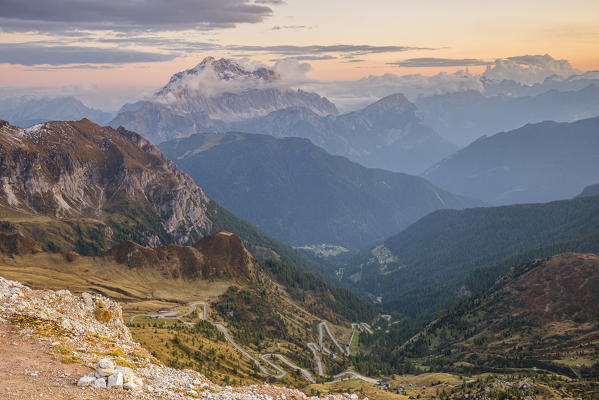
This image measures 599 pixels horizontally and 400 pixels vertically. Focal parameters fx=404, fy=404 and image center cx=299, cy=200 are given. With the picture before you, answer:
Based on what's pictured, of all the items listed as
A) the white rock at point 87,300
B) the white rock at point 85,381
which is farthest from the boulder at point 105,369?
the white rock at point 87,300

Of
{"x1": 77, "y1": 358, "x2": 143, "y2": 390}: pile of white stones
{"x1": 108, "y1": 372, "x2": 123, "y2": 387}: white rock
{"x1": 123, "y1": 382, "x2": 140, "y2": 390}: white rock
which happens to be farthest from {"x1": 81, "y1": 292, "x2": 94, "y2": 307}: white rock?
{"x1": 123, "y1": 382, "x2": 140, "y2": 390}: white rock

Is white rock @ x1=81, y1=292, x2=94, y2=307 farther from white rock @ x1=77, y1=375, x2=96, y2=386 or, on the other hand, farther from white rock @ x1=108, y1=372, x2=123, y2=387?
white rock @ x1=108, y1=372, x2=123, y2=387

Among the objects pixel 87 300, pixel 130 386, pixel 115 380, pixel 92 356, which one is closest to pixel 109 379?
pixel 115 380

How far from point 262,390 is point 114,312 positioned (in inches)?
1718

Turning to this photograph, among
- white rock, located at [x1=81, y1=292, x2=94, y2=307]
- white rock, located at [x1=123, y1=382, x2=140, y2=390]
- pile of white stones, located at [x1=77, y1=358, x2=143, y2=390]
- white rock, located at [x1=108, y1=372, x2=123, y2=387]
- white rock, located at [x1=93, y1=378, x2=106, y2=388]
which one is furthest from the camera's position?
white rock, located at [x1=81, y1=292, x2=94, y2=307]

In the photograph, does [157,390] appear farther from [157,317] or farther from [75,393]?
[157,317]

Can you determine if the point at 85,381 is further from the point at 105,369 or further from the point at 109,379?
the point at 109,379

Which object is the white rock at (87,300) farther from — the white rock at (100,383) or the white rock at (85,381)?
the white rock at (100,383)

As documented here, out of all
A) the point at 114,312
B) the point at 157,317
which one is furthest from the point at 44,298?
the point at 157,317

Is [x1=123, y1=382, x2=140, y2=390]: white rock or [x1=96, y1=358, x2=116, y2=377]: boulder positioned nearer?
[x1=123, y1=382, x2=140, y2=390]: white rock

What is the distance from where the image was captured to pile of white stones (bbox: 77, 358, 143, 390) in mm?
46031

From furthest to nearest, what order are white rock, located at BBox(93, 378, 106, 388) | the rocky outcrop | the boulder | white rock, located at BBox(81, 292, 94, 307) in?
white rock, located at BBox(81, 292, 94, 307) → the boulder → the rocky outcrop → white rock, located at BBox(93, 378, 106, 388)

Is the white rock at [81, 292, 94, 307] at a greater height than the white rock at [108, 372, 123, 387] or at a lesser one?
lesser

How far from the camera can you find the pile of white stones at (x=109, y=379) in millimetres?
46031
